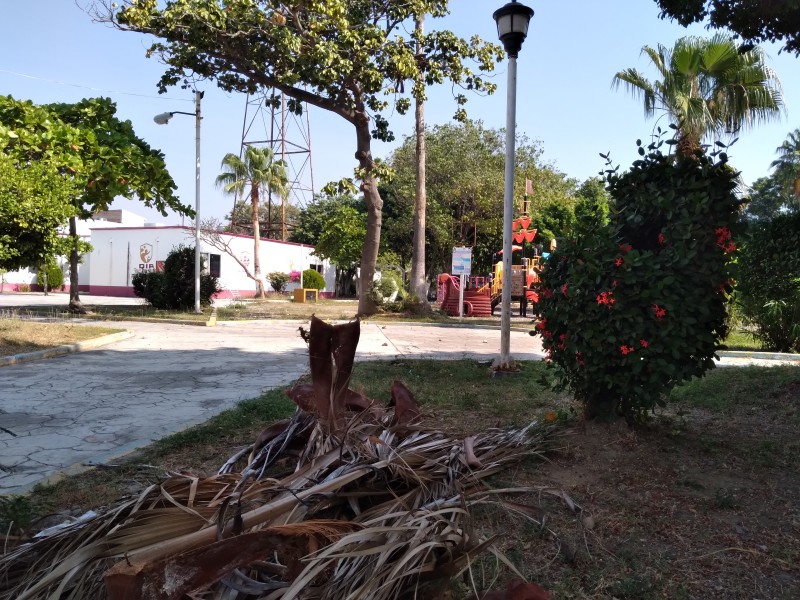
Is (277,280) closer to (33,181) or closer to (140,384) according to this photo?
(33,181)

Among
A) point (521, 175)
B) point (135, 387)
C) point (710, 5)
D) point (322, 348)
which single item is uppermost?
point (521, 175)

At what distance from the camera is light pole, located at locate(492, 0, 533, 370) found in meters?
7.57

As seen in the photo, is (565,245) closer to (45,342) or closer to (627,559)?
(627,559)

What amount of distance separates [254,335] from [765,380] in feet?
35.7

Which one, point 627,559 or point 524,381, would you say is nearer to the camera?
point 627,559

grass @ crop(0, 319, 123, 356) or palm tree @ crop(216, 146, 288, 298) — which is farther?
palm tree @ crop(216, 146, 288, 298)

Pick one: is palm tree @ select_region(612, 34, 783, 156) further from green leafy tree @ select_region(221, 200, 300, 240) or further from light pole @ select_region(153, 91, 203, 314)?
green leafy tree @ select_region(221, 200, 300, 240)

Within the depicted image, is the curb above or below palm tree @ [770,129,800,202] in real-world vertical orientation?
below

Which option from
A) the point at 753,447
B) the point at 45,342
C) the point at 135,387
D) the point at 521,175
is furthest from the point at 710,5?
the point at 521,175

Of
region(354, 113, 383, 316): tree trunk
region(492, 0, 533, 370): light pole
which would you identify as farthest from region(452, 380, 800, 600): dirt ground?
region(354, 113, 383, 316): tree trunk

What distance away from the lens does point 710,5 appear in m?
5.27

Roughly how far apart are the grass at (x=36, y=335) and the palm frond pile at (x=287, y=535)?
8649mm

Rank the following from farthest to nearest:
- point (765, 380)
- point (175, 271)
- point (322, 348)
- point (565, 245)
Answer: point (175, 271)
point (765, 380)
point (565, 245)
point (322, 348)

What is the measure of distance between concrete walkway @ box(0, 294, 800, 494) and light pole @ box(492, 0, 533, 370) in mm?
2473
